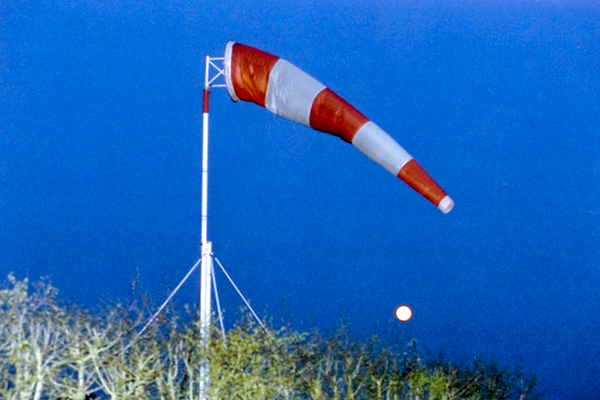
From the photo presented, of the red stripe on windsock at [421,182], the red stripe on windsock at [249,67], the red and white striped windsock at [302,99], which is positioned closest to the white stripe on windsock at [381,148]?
the red and white striped windsock at [302,99]

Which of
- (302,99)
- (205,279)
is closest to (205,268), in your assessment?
(205,279)

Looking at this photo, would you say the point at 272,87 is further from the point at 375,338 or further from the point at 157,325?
the point at 375,338

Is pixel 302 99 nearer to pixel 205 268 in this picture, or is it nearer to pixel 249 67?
pixel 249 67

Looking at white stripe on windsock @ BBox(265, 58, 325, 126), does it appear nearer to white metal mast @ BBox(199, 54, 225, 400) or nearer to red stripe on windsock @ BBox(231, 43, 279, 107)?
red stripe on windsock @ BBox(231, 43, 279, 107)

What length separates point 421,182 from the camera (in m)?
14.5

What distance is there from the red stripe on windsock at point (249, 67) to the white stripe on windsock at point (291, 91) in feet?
0.43

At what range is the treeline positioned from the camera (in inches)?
596

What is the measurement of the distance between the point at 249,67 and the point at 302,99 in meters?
1.18

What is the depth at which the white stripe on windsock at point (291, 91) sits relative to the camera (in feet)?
48.9

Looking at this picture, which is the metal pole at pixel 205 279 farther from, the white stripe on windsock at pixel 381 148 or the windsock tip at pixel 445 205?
the windsock tip at pixel 445 205

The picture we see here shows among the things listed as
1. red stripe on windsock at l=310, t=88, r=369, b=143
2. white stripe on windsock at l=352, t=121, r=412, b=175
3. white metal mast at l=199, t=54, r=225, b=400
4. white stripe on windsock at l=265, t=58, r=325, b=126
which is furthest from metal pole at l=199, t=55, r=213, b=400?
white stripe on windsock at l=352, t=121, r=412, b=175

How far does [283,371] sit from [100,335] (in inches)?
165

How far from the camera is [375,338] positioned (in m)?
21.9

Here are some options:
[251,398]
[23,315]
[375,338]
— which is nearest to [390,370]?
[375,338]
